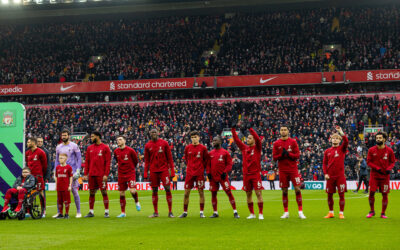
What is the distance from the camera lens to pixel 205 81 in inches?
2039

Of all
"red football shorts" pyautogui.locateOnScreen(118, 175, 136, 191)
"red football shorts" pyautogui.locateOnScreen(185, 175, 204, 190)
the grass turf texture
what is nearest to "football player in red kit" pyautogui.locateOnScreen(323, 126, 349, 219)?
the grass turf texture

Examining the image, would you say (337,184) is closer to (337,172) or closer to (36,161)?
(337,172)

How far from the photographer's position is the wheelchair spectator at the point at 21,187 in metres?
14.7

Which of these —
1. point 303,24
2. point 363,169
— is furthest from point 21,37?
point 363,169

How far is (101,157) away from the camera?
1556 cm

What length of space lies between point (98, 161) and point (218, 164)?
342 centimetres

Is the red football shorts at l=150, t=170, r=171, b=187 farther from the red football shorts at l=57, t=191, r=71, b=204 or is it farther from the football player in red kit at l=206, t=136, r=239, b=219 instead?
the red football shorts at l=57, t=191, r=71, b=204

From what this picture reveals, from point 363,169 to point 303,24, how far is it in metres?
30.3

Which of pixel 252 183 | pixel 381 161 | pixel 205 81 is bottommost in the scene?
pixel 252 183

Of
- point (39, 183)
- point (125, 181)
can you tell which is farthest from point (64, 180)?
point (125, 181)

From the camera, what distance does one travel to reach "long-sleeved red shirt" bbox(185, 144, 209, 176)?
594 inches

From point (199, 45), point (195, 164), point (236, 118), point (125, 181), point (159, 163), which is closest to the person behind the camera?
point (195, 164)

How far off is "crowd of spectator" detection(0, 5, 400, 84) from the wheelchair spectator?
1482 inches

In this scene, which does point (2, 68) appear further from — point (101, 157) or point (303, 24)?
point (101, 157)
